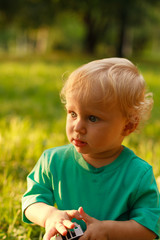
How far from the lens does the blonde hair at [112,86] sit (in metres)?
1.69

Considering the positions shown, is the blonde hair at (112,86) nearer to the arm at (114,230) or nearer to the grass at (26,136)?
the grass at (26,136)

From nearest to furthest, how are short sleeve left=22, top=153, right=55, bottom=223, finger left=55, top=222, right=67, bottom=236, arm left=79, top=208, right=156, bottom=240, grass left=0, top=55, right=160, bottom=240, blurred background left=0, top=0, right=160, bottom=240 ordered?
finger left=55, top=222, right=67, bottom=236
arm left=79, top=208, right=156, bottom=240
short sleeve left=22, top=153, right=55, bottom=223
grass left=0, top=55, right=160, bottom=240
blurred background left=0, top=0, right=160, bottom=240

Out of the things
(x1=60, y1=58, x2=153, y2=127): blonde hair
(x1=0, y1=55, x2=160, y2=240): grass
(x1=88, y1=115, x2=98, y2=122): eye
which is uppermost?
(x1=60, y1=58, x2=153, y2=127): blonde hair

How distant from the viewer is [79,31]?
34875 mm

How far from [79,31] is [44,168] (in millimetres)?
34259

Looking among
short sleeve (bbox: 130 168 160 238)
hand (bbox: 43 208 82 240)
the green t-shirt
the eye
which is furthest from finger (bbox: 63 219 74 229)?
the eye

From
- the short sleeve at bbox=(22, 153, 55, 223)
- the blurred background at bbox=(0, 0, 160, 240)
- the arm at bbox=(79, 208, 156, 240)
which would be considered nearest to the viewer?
the arm at bbox=(79, 208, 156, 240)

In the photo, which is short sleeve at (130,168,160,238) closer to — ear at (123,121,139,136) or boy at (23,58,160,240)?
boy at (23,58,160,240)

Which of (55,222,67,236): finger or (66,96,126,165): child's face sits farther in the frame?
(66,96,126,165): child's face

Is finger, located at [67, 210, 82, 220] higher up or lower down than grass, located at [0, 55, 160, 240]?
higher up

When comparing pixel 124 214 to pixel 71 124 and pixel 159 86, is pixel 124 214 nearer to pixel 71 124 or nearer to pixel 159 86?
pixel 71 124

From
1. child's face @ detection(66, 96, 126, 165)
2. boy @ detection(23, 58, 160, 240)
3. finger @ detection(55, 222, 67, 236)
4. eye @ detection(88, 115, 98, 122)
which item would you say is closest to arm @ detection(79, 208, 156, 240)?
boy @ detection(23, 58, 160, 240)

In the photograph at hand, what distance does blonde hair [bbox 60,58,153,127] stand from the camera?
5.56 ft

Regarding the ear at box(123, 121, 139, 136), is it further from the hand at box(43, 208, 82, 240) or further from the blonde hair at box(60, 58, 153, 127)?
the hand at box(43, 208, 82, 240)
